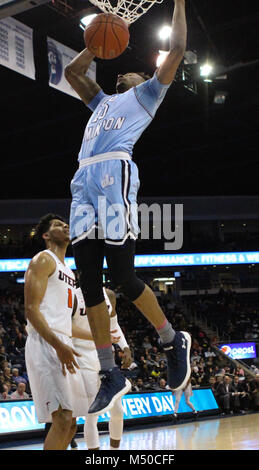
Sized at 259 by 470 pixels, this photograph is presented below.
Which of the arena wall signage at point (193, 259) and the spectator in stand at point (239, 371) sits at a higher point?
the arena wall signage at point (193, 259)

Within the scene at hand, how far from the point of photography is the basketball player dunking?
126 inches

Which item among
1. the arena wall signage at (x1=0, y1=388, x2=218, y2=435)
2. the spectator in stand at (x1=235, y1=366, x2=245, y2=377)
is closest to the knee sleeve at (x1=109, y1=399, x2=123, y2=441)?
the arena wall signage at (x1=0, y1=388, x2=218, y2=435)

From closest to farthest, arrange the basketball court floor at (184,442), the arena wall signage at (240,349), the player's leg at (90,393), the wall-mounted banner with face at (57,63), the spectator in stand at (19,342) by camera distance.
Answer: the player's leg at (90,393)
the basketball court floor at (184,442)
the wall-mounted banner with face at (57,63)
the spectator in stand at (19,342)
the arena wall signage at (240,349)

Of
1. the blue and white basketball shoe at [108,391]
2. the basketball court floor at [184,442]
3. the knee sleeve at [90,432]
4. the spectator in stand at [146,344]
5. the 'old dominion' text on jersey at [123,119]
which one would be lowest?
the basketball court floor at [184,442]

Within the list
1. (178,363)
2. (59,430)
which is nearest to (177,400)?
(59,430)

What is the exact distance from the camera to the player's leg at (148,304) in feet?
10.5

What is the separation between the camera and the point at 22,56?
34.3 ft

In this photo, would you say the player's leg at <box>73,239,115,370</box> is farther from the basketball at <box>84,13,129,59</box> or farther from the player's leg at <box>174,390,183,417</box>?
the player's leg at <box>174,390,183,417</box>

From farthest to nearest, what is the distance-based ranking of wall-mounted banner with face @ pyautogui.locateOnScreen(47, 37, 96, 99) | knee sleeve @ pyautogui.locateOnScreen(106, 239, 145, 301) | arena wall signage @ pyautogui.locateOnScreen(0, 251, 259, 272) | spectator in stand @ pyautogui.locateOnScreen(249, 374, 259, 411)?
arena wall signage @ pyautogui.locateOnScreen(0, 251, 259, 272)
spectator in stand @ pyautogui.locateOnScreen(249, 374, 259, 411)
wall-mounted banner with face @ pyautogui.locateOnScreen(47, 37, 96, 99)
knee sleeve @ pyautogui.locateOnScreen(106, 239, 145, 301)

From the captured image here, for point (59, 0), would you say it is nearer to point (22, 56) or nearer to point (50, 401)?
point (22, 56)

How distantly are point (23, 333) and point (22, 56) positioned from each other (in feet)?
35.3

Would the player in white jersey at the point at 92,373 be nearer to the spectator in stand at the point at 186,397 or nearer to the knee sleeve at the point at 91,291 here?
the knee sleeve at the point at 91,291

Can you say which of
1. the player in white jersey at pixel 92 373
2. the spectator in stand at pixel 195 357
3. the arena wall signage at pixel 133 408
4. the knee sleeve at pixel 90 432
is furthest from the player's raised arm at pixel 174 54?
the spectator in stand at pixel 195 357
